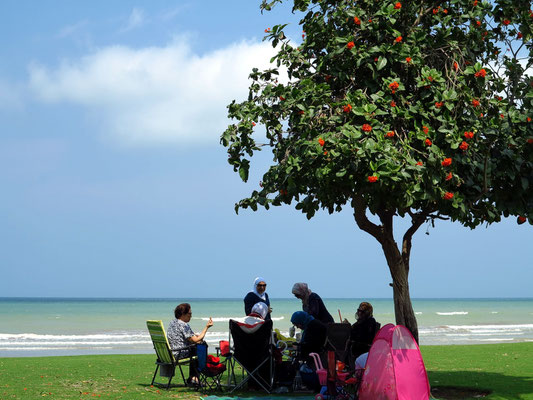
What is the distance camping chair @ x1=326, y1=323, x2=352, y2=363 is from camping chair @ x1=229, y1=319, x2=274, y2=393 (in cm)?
124

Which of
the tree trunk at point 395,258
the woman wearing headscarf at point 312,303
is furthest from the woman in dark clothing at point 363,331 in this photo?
the woman wearing headscarf at point 312,303

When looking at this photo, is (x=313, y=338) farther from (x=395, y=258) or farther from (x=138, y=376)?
(x=138, y=376)

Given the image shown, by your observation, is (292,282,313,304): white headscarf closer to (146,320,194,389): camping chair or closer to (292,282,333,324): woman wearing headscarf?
(292,282,333,324): woman wearing headscarf

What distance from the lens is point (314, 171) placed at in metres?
7.85

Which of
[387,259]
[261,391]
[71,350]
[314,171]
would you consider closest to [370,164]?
[314,171]

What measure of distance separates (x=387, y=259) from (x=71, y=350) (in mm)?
15544

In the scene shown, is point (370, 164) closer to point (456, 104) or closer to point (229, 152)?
point (456, 104)

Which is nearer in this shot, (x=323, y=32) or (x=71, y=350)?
(x=323, y=32)

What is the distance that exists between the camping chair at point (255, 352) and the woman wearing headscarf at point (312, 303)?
51.4 inches

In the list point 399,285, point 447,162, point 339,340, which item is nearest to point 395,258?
point 399,285

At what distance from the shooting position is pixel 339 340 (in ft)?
34.7

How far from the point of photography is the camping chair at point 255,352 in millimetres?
9500

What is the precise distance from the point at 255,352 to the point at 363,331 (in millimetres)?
1669

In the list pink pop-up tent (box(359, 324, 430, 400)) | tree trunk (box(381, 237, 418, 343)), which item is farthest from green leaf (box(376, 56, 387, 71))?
pink pop-up tent (box(359, 324, 430, 400))
